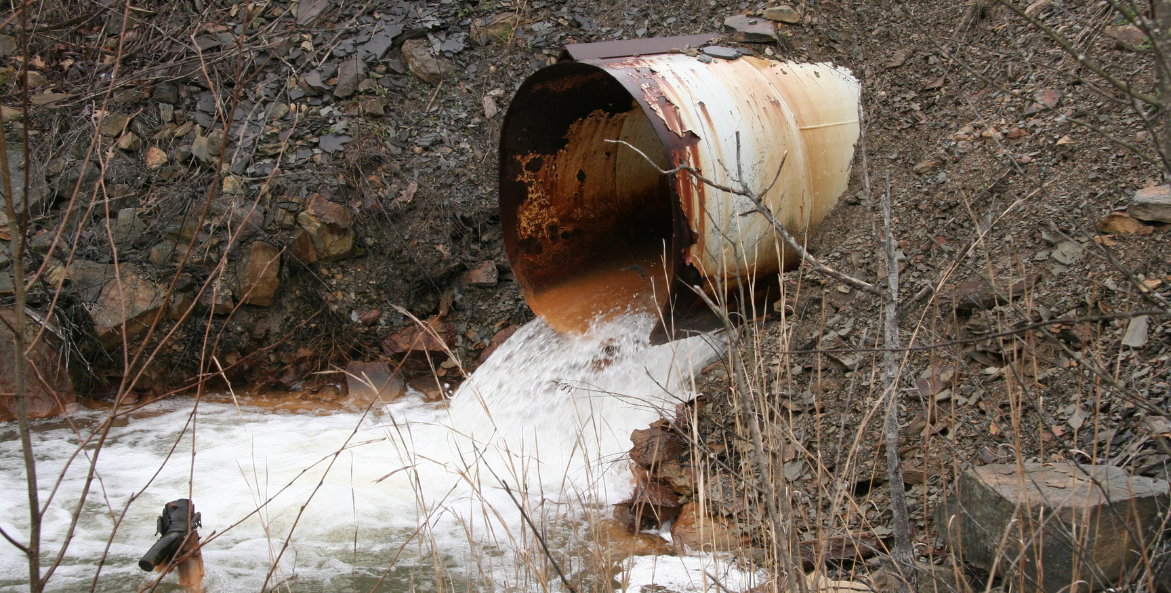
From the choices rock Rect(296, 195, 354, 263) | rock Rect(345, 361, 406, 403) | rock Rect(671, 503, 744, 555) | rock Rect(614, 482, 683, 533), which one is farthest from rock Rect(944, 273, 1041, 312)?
rock Rect(296, 195, 354, 263)

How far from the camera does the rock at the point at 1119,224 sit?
2336 mm

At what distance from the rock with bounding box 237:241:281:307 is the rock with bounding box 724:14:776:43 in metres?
2.50

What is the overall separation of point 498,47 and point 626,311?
2076 mm

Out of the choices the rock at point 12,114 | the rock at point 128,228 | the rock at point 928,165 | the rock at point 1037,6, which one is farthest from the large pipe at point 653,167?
the rock at point 12,114

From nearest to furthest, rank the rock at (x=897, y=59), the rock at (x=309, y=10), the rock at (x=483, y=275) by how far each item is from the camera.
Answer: the rock at (x=897, y=59)
the rock at (x=483, y=275)
the rock at (x=309, y=10)

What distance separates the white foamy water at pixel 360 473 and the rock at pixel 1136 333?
120cm

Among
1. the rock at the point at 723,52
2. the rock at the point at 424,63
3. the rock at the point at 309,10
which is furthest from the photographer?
the rock at the point at 309,10

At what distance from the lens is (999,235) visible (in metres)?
2.62

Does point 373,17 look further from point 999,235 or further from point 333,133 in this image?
point 999,235

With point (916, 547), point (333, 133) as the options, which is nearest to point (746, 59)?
point (916, 547)

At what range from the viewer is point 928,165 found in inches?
120

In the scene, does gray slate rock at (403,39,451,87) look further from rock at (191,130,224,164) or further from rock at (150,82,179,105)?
rock at (150,82,179,105)

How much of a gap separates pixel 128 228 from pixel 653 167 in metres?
2.77

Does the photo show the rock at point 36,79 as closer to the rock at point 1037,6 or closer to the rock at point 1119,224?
the rock at point 1037,6
